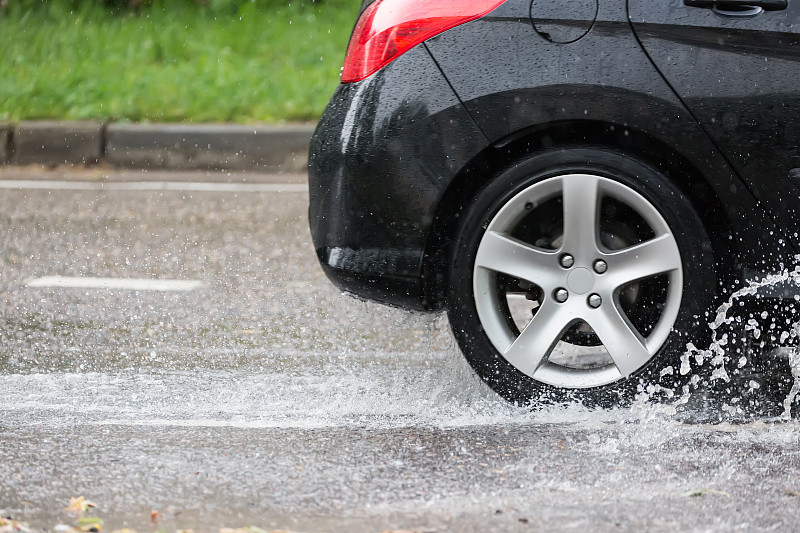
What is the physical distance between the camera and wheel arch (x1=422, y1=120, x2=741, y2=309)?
3.80m

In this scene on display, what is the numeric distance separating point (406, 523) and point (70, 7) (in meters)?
10.8

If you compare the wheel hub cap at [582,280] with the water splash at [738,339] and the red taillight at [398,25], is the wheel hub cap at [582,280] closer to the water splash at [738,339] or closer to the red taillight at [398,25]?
the water splash at [738,339]

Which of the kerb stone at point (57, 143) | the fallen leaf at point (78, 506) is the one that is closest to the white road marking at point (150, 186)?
the kerb stone at point (57, 143)

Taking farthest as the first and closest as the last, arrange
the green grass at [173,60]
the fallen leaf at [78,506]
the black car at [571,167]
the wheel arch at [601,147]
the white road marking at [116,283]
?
the green grass at [173,60] → the white road marking at [116,283] → the wheel arch at [601,147] → the black car at [571,167] → the fallen leaf at [78,506]

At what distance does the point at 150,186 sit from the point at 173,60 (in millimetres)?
3305

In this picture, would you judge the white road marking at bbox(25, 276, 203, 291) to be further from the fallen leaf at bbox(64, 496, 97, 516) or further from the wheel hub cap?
the fallen leaf at bbox(64, 496, 97, 516)

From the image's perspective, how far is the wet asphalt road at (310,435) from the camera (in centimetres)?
309

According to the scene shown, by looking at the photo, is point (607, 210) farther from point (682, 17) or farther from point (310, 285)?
point (310, 285)

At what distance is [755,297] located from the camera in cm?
378

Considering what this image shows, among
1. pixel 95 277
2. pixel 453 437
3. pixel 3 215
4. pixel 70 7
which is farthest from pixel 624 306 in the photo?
pixel 70 7

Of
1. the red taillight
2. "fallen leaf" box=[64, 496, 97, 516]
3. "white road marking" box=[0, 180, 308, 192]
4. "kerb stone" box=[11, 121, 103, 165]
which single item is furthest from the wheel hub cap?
"kerb stone" box=[11, 121, 103, 165]

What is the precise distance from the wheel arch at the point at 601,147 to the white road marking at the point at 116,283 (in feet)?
7.46

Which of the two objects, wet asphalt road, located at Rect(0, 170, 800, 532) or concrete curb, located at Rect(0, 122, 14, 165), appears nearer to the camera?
wet asphalt road, located at Rect(0, 170, 800, 532)

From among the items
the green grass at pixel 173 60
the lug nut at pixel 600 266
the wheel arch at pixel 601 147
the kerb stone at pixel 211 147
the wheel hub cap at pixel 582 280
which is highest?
the wheel arch at pixel 601 147
